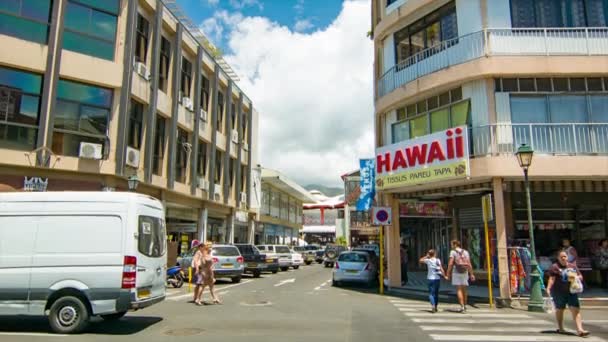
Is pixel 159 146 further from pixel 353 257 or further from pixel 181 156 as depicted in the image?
pixel 353 257

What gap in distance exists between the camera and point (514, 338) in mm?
9117

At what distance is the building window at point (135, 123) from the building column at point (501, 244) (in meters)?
15.8

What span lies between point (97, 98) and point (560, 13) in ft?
59.0

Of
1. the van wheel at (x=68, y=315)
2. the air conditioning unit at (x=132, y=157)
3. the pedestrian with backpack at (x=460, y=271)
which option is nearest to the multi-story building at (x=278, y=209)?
the air conditioning unit at (x=132, y=157)

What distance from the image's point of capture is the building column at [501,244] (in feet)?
47.0

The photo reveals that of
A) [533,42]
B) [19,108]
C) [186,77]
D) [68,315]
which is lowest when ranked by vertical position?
[68,315]

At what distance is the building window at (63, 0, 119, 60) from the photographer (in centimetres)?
1973

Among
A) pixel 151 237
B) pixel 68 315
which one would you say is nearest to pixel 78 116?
pixel 151 237

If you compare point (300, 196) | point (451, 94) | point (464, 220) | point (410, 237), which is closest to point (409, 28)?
point (451, 94)

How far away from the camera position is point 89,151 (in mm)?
19250

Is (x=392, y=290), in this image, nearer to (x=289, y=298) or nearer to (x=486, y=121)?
(x=289, y=298)

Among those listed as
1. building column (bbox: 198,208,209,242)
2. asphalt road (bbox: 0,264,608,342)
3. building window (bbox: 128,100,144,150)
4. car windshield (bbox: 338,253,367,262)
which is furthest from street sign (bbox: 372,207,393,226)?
building column (bbox: 198,208,209,242)

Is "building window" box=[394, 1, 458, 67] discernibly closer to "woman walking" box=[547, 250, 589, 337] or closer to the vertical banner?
the vertical banner

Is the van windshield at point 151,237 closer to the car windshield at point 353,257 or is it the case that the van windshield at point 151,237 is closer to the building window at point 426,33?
the car windshield at point 353,257
